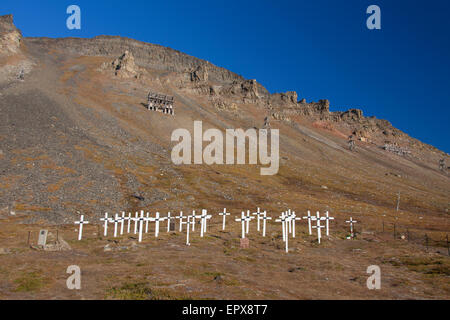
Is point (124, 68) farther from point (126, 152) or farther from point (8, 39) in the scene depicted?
point (126, 152)

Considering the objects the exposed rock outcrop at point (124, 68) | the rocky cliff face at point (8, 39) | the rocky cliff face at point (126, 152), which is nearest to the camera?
the rocky cliff face at point (126, 152)

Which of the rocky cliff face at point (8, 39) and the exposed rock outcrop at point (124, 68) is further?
the exposed rock outcrop at point (124, 68)

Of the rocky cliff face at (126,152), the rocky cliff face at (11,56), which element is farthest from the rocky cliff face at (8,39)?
the rocky cliff face at (126,152)

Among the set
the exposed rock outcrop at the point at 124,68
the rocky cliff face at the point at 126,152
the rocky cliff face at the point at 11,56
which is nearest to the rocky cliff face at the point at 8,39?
the rocky cliff face at the point at 11,56

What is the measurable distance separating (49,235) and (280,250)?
54.8ft


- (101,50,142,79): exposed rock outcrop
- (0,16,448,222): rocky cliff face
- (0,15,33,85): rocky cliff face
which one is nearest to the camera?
(0,16,448,222): rocky cliff face

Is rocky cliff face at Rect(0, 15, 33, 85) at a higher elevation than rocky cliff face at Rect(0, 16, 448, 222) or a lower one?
higher

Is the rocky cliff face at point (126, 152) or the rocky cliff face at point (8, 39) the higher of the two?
the rocky cliff face at point (8, 39)

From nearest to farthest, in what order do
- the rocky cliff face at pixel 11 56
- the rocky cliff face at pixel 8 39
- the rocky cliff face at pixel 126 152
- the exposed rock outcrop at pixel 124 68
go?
the rocky cliff face at pixel 126 152
the rocky cliff face at pixel 11 56
the rocky cliff face at pixel 8 39
the exposed rock outcrop at pixel 124 68

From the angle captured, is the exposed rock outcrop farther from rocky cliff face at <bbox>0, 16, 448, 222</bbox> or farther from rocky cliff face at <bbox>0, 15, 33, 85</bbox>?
rocky cliff face at <bbox>0, 15, 33, 85</bbox>

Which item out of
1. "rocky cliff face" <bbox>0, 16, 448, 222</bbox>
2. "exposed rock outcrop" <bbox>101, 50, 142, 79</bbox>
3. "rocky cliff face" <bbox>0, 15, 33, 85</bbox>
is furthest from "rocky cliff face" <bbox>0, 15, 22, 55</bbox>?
"exposed rock outcrop" <bbox>101, 50, 142, 79</bbox>

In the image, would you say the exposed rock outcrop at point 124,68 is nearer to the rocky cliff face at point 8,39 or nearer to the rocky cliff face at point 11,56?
the rocky cliff face at point 11,56

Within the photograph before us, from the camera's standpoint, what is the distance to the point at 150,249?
2038 cm

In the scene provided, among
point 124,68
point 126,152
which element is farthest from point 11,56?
point 126,152
